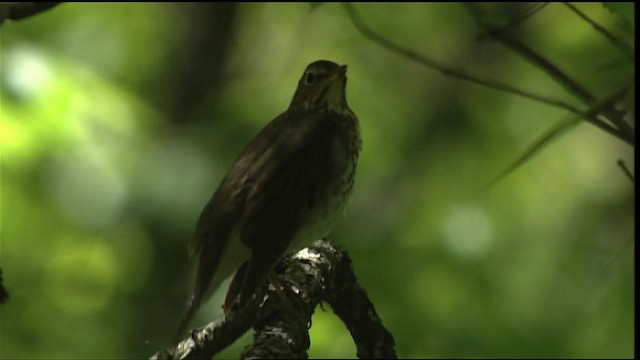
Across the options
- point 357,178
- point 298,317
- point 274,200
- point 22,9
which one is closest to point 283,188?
point 274,200

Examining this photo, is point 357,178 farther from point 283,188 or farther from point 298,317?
point 298,317

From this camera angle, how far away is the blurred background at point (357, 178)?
4.64 m

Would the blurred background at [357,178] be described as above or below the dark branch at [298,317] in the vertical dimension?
above

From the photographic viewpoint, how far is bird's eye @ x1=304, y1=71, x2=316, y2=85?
4.12 metres

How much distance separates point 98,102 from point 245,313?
10.6 feet

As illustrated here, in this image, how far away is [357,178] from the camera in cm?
591

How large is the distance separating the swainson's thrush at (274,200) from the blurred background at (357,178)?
76 cm

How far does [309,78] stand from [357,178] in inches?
72.0

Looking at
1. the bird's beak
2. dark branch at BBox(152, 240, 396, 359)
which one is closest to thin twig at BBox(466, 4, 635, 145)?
dark branch at BBox(152, 240, 396, 359)

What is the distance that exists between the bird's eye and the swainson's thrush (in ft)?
0.84

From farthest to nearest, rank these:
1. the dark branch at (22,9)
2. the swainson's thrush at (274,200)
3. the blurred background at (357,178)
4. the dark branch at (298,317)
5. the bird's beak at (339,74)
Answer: the blurred background at (357,178) < the bird's beak at (339,74) < the swainson's thrush at (274,200) < the dark branch at (22,9) < the dark branch at (298,317)

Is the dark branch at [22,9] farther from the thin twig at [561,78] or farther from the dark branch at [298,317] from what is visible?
the thin twig at [561,78]

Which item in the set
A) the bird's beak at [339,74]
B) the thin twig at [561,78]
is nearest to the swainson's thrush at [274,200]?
the bird's beak at [339,74]

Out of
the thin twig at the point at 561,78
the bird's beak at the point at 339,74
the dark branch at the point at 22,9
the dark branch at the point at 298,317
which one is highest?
the bird's beak at the point at 339,74
